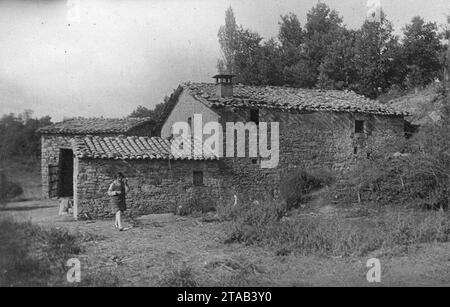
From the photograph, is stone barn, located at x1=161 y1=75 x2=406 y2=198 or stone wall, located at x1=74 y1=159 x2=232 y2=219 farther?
stone barn, located at x1=161 y1=75 x2=406 y2=198

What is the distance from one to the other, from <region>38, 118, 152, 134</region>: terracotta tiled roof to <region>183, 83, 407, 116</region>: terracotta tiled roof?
5789mm

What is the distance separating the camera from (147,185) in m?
14.4

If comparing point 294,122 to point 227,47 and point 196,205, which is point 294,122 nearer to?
point 196,205

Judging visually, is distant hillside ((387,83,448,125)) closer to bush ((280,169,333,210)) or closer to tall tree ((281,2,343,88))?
bush ((280,169,333,210))

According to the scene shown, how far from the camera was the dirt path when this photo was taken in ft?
23.4

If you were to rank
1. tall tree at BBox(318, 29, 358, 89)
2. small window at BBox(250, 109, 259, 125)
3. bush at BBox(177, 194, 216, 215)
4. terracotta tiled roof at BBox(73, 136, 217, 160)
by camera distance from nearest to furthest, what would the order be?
terracotta tiled roof at BBox(73, 136, 217, 160) < bush at BBox(177, 194, 216, 215) < small window at BBox(250, 109, 259, 125) < tall tree at BBox(318, 29, 358, 89)

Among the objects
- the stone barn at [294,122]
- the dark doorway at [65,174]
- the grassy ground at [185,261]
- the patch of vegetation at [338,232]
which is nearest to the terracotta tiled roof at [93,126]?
the dark doorway at [65,174]

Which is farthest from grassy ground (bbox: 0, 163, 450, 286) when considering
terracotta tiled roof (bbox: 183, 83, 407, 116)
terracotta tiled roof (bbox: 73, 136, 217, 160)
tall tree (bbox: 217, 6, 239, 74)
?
tall tree (bbox: 217, 6, 239, 74)

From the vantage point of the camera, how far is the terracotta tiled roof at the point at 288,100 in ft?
54.0

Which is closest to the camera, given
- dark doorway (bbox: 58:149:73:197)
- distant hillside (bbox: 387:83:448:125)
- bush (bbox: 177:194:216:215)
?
bush (bbox: 177:194:216:215)

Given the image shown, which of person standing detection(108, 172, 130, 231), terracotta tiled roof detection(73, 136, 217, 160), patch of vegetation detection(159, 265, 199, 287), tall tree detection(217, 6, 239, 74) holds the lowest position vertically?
patch of vegetation detection(159, 265, 199, 287)

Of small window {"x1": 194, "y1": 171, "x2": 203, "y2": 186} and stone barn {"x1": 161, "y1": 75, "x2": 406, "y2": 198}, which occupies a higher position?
stone barn {"x1": 161, "y1": 75, "x2": 406, "y2": 198}

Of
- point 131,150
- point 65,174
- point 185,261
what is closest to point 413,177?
A: point 185,261
